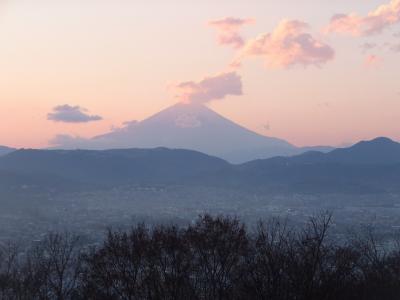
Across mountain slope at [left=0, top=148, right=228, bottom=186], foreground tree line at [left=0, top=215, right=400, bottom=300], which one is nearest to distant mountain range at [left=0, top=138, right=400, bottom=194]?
mountain slope at [left=0, top=148, right=228, bottom=186]

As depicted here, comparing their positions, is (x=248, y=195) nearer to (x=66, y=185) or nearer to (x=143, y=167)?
(x=66, y=185)

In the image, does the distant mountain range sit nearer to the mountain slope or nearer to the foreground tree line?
the mountain slope

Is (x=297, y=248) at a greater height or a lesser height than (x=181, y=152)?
lesser

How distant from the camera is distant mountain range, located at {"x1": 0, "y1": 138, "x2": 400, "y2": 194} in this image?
438ft

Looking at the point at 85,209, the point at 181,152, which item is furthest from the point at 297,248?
the point at 181,152

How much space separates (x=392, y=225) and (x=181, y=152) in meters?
120

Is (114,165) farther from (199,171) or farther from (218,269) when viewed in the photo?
(218,269)

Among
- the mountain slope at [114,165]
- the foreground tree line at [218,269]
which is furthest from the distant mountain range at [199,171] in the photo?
the foreground tree line at [218,269]

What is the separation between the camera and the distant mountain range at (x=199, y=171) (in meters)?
133

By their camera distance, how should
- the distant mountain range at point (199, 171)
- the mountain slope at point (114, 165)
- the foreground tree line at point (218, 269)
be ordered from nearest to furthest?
the foreground tree line at point (218, 269), the distant mountain range at point (199, 171), the mountain slope at point (114, 165)

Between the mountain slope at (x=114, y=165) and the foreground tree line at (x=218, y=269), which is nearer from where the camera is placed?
the foreground tree line at (x=218, y=269)

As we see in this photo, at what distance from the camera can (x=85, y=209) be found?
291 ft

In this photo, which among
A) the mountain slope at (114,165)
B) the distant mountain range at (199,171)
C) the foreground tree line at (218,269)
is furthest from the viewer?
the mountain slope at (114,165)

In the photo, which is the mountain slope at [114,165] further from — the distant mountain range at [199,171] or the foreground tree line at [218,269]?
the foreground tree line at [218,269]
